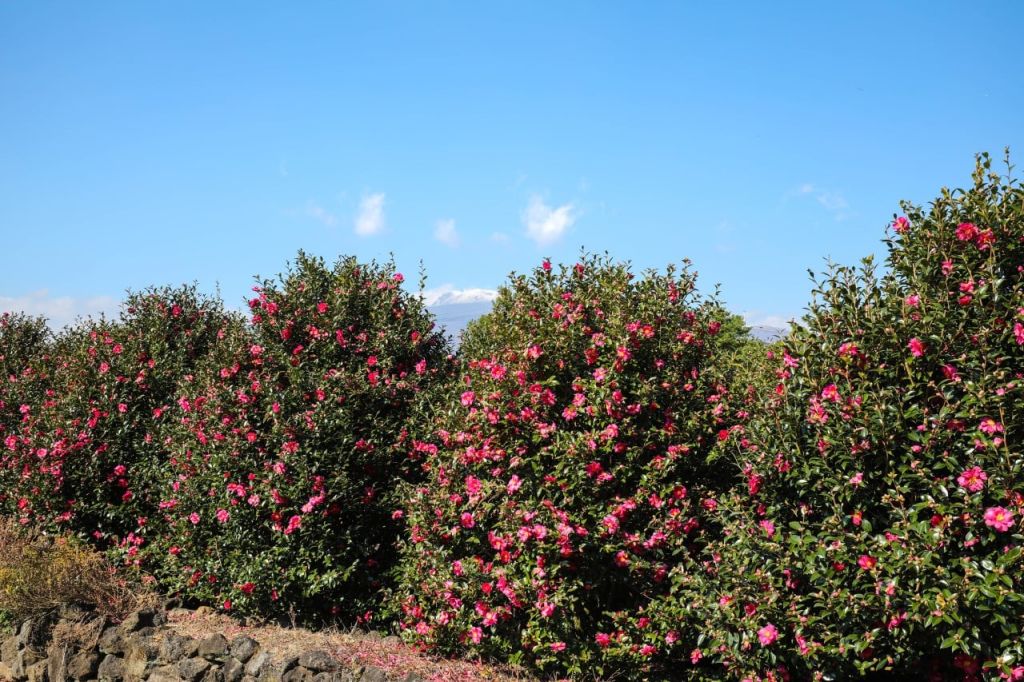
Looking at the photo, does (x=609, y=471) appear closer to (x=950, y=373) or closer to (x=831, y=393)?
(x=831, y=393)

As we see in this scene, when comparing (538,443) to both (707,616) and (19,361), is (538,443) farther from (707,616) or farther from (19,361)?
(19,361)

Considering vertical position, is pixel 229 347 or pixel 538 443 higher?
pixel 229 347

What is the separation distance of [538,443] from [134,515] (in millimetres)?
6669

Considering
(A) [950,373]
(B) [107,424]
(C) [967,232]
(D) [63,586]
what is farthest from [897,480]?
(B) [107,424]

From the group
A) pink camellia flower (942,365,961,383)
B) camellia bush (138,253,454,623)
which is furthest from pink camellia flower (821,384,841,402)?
camellia bush (138,253,454,623)

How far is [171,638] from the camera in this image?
8.71 metres

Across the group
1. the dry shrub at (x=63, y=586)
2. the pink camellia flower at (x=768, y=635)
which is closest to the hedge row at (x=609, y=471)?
the pink camellia flower at (x=768, y=635)

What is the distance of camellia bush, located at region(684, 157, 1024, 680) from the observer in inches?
212

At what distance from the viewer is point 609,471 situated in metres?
7.25

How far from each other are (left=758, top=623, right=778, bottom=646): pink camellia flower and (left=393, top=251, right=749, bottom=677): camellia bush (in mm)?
911

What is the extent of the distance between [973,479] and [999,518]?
0.29 m

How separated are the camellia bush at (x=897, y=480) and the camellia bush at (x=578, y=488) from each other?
0.68 m

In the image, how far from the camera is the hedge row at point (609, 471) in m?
5.64

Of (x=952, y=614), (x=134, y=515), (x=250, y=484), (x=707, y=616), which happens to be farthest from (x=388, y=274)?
(x=952, y=614)
